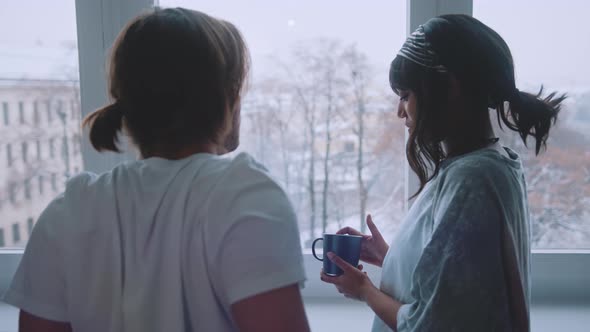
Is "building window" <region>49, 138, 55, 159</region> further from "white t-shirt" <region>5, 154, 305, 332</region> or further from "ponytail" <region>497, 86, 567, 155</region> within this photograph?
"ponytail" <region>497, 86, 567, 155</region>

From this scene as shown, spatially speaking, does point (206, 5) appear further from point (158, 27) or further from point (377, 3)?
point (158, 27)

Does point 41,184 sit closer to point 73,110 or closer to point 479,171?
point 73,110

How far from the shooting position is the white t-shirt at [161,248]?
24.0 inches

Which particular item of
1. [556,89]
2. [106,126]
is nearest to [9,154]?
[106,126]

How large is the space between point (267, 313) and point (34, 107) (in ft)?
4.08

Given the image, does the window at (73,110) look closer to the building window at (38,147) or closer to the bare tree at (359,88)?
the building window at (38,147)

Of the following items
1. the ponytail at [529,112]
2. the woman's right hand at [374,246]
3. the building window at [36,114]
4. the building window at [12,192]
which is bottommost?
the woman's right hand at [374,246]

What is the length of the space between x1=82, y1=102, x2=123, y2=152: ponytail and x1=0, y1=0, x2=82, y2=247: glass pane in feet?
2.61

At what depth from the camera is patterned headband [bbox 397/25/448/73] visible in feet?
2.75

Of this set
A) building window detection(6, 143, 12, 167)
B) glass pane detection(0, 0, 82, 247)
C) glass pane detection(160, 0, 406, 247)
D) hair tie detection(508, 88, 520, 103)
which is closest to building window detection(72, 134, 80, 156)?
glass pane detection(0, 0, 82, 247)

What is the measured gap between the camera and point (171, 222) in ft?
2.08

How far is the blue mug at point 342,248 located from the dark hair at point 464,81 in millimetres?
235

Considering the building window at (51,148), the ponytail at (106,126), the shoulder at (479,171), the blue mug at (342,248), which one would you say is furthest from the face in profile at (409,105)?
the building window at (51,148)

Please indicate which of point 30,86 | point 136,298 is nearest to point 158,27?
point 136,298
